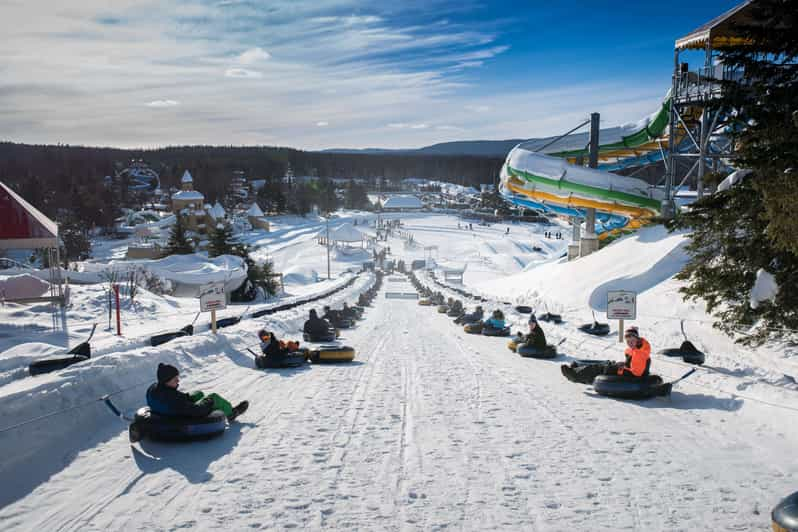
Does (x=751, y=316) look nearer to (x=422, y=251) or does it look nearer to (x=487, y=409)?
(x=487, y=409)

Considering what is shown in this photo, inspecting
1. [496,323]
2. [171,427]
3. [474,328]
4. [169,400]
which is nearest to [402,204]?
[474,328]

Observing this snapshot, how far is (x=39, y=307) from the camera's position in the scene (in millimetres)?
17547

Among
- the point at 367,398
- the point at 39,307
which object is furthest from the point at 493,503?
the point at 39,307

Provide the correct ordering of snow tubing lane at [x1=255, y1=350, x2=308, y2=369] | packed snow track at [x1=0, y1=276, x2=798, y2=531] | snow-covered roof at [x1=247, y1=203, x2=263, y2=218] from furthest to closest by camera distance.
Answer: snow-covered roof at [x1=247, y1=203, x2=263, y2=218] → snow tubing lane at [x1=255, y1=350, x2=308, y2=369] → packed snow track at [x1=0, y1=276, x2=798, y2=531]

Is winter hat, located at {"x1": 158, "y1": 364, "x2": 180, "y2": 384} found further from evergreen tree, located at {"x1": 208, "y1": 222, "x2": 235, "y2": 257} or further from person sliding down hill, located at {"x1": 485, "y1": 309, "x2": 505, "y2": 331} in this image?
evergreen tree, located at {"x1": 208, "y1": 222, "x2": 235, "y2": 257}

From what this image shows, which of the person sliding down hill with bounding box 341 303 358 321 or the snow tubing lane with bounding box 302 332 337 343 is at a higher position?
the snow tubing lane with bounding box 302 332 337 343

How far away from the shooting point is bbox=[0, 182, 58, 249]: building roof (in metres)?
17.2

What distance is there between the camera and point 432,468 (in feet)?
20.3

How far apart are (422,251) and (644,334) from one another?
63.6 metres

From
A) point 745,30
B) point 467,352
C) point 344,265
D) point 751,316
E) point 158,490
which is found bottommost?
point 344,265

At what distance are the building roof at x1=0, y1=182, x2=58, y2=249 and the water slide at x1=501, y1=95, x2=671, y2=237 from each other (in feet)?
63.6

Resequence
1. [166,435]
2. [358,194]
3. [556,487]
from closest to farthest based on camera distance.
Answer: [556,487] < [166,435] < [358,194]

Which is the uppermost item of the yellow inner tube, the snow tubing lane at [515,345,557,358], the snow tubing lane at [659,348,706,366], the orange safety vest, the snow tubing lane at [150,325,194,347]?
the orange safety vest

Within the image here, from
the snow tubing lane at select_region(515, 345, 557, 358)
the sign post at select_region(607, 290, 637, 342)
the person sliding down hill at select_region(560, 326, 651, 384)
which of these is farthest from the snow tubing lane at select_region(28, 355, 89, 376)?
the sign post at select_region(607, 290, 637, 342)
